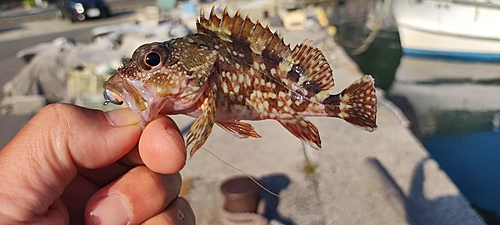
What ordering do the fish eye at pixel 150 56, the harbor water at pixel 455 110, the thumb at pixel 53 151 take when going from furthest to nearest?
the harbor water at pixel 455 110
the fish eye at pixel 150 56
the thumb at pixel 53 151

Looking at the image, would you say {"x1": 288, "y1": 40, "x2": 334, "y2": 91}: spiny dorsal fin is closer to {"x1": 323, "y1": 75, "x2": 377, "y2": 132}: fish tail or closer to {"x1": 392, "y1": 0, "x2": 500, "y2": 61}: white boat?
{"x1": 323, "y1": 75, "x2": 377, "y2": 132}: fish tail

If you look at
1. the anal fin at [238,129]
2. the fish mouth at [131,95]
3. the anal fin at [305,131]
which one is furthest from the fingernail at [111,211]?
the anal fin at [305,131]

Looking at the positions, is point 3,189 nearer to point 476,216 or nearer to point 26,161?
point 26,161

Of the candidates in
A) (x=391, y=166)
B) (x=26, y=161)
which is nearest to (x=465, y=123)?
(x=391, y=166)

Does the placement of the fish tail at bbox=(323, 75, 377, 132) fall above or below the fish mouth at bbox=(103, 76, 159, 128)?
below

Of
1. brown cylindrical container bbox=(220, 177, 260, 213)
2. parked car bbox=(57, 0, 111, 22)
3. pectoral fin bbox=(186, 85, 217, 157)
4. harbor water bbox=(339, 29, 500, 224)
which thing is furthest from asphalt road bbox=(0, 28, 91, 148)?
harbor water bbox=(339, 29, 500, 224)

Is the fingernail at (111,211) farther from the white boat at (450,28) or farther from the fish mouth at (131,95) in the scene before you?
the white boat at (450,28)
